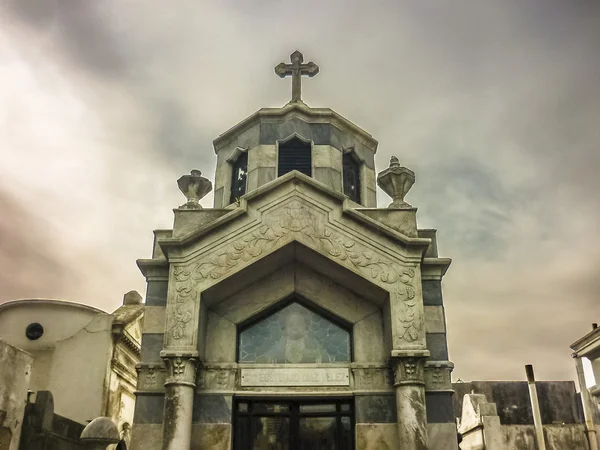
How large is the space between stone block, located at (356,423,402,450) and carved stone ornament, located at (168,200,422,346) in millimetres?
1784

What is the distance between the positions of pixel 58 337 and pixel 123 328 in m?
2.54

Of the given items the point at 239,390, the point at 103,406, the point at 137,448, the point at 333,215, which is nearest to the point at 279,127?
the point at 333,215

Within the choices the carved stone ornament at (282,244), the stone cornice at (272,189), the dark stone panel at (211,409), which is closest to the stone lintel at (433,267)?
the stone cornice at (272,189)

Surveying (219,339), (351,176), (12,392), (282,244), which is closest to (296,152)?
(351,176)

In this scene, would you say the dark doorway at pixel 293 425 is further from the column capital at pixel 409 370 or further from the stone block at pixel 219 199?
the stone block at pixel 219 199

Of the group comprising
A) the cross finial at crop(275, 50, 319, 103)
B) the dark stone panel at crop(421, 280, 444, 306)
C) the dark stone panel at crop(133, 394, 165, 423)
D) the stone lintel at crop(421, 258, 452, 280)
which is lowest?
the dark stone panel at crop(133, 394, 165, 423)

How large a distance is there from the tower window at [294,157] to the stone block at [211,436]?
21.5ft

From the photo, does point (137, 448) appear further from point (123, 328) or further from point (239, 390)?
point (123, 328)

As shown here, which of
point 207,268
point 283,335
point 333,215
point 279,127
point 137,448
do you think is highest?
point 279,127

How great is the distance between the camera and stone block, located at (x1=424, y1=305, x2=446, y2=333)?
11.4 metres

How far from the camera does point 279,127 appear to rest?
15500mm

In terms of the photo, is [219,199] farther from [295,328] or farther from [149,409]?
[149,409]

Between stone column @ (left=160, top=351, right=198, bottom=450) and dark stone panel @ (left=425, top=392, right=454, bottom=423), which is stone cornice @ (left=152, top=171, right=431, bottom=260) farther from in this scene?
dark stone panel @ (left=425, top=392, right=454, bottom=423)

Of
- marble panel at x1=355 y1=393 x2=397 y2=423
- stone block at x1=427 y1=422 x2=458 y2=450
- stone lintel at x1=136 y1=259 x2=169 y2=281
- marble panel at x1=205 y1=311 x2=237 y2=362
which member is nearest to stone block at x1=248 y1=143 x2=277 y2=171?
stone lintel at x1=136 y1=259 x2=169 y2=281
